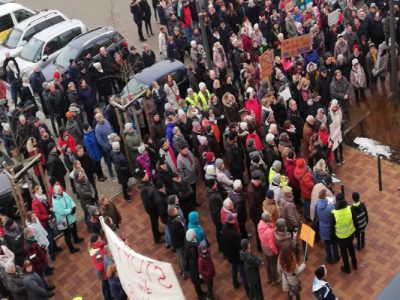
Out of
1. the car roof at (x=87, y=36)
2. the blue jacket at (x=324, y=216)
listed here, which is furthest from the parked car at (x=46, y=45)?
the blue jacket at (x=324, y=216)

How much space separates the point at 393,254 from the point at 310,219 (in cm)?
183

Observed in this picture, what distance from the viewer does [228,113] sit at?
637 inches

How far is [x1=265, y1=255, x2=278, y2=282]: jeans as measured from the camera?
12062 millimetres

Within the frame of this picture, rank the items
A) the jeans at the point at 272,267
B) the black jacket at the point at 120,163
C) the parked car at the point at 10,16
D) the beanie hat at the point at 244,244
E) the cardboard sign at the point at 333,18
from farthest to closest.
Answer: the parked car at the point at 10,16
the cardboard sign at the point at 333,18
the black jacket at the point at 120,163
the jeans at the point at 272,267
the beanie hat at the point at 244,244

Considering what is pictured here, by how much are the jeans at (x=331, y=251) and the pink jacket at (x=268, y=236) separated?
49.6 inches

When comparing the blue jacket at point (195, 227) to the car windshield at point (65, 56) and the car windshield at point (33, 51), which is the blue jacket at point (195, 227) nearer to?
the car windshield at point (65, 56)

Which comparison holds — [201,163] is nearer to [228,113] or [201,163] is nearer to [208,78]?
[228,113]

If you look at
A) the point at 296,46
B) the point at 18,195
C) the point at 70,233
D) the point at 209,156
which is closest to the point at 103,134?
the point at 70,233

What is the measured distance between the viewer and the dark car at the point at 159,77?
17.9m

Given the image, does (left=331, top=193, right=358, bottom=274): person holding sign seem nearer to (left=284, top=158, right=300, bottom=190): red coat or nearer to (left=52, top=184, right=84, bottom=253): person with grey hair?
(left=284, top=158, right=300, bottom=190): red coat

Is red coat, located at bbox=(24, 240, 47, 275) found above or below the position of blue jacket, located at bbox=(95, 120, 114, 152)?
below

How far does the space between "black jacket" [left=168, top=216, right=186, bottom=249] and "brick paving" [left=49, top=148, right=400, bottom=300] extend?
3.54 feet

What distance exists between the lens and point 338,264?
41.3ft

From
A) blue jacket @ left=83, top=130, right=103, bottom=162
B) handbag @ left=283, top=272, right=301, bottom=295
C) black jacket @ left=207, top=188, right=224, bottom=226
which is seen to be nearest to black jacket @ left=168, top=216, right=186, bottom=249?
black jacket @ left=207, top=188, right=224, bottom=226
